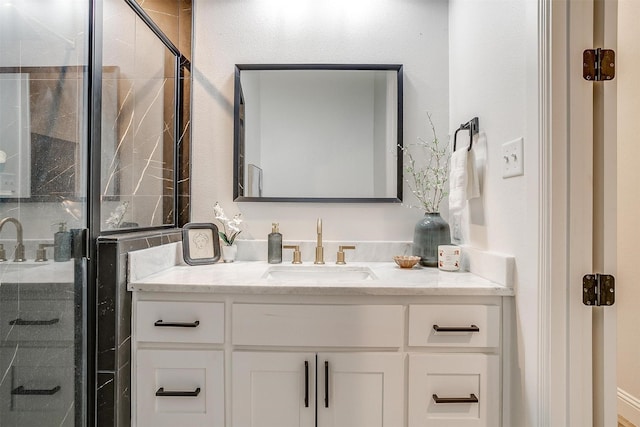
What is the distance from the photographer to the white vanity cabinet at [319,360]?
48.9 inches

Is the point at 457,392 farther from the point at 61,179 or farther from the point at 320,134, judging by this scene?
the point at 61,179

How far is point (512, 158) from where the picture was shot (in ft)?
4.05

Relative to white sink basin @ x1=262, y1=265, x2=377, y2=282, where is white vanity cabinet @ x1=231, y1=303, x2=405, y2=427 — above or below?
below

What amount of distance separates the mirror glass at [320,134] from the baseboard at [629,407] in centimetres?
161

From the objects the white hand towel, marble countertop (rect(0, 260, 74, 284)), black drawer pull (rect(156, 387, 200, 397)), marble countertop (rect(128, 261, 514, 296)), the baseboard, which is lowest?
the baseboard

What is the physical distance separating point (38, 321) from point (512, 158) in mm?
1593

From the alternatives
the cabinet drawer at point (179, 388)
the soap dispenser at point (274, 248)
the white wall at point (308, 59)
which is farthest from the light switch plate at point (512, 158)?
the cabinet drawer at point (179, 388)

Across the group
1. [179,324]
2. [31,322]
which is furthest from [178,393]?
[31,322]

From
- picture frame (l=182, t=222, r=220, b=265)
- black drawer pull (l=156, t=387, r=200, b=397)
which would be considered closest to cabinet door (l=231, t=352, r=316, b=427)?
black drawer pull (l=156, t=387, r=200, b=397)

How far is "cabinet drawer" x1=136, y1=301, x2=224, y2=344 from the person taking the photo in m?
1.28

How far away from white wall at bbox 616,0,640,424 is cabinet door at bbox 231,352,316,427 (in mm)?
1789

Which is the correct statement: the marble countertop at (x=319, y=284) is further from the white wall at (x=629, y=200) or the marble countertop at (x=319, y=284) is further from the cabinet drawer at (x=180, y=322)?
the white wall at (x=629, y=200)

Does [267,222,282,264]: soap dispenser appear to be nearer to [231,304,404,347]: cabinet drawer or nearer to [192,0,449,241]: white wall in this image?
[192,0,449,241]: white wall

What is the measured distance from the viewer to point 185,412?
50.4 inches
